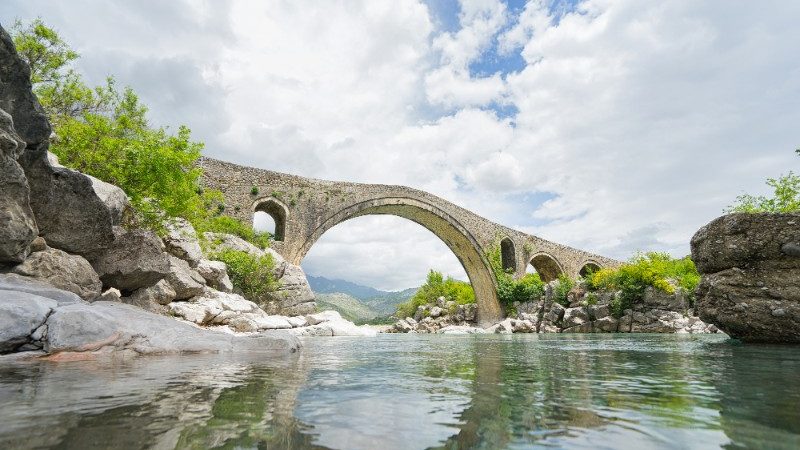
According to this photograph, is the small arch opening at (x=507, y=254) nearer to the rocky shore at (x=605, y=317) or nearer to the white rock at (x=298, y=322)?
the rocky shore at (x=605, y=317)

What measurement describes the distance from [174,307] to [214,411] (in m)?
9.03

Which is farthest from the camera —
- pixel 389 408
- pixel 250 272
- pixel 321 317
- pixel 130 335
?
pixel 321 317

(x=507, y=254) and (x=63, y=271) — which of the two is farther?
(x=507, y=254)

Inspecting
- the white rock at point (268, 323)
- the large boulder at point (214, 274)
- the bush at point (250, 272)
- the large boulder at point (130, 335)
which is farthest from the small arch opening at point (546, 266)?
the large boulder at point (130, 335)

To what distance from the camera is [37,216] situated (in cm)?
717

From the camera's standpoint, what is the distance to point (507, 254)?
37031 millimetres

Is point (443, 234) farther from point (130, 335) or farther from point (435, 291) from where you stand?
point (130, 335)


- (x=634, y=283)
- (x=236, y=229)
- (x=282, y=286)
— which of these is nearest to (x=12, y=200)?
(x=282, y=286)

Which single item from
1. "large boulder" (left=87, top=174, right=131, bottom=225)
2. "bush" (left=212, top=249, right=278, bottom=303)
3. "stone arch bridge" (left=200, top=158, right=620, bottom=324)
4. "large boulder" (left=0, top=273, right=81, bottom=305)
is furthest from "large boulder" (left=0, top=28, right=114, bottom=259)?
"stone arch bridge" (left=200, top=158, right=620, bottom=324)

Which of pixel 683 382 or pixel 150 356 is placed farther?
pixel 150 356

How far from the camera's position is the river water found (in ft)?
5.89

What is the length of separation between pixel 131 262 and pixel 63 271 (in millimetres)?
1618

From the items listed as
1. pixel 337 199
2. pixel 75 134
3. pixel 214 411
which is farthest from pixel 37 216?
pixel 337 199

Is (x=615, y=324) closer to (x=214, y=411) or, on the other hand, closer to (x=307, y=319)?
(x=307, y=319)
